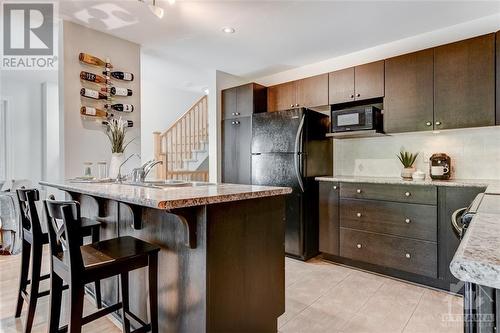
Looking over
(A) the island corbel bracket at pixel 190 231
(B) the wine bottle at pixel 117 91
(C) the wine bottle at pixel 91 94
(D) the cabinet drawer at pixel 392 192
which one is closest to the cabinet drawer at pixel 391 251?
(D) the cabinet drawer at pixel 392 192

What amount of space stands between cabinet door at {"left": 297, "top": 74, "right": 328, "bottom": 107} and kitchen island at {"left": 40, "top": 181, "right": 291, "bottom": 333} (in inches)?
83.3

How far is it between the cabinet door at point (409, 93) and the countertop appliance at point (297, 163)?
31.9 inches

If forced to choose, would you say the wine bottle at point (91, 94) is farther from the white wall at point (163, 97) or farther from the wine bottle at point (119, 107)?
the white wall at point (163, 97)

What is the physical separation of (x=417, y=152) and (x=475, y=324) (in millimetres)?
2908

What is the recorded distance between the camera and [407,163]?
3.07 meters

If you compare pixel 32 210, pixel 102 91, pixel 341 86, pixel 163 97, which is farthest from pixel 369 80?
pixel 163 97

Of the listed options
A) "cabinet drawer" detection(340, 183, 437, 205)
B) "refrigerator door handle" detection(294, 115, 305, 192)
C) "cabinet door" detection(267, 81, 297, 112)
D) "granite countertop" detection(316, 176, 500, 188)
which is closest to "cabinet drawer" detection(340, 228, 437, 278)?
"cabinet drawer" detection(340, 183, 437, 205)

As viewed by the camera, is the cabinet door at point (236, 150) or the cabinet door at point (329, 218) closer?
the cabinet door at point (329, 218)

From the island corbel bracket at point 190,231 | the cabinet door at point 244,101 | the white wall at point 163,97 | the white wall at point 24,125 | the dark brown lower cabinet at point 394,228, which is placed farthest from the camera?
the white wall at point 163,97

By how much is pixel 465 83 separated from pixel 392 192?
47.0 inches

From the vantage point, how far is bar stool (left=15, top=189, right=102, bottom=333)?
5.81ft

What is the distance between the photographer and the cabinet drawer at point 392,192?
8.23 feet

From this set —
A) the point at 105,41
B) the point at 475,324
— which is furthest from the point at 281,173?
the point at 475,324

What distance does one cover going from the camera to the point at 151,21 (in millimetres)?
2760
